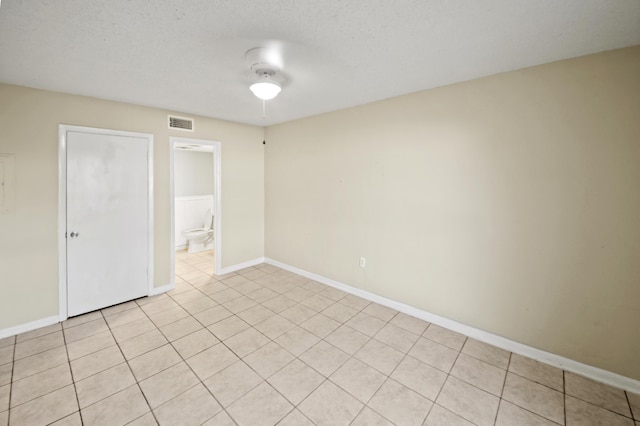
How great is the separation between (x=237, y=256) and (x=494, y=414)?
3.82 m

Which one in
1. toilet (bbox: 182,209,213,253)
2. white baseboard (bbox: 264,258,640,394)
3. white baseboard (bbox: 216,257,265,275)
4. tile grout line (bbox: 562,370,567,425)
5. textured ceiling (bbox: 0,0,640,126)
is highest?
textured ceiling (bbox: 0,0,640,126)

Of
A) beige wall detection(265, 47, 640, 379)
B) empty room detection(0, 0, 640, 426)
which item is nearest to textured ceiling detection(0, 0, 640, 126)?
empty room detection(0, 0, 640, 426)

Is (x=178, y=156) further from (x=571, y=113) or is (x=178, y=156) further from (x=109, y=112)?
(x=571, y=113)

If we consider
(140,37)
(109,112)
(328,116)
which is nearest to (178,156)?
(109,112)

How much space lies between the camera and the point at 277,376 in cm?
208

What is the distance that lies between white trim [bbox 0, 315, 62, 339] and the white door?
0.14 metres

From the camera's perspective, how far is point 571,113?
205cm

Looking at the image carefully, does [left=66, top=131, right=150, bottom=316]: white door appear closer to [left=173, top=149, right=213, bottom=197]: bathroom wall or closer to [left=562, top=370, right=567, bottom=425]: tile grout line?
[left=173, top=149, right=213, bottom=197]: bathroom wall

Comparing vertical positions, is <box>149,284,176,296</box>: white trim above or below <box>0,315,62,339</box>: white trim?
above

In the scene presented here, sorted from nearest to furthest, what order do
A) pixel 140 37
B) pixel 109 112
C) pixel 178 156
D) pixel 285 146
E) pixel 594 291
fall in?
pixel 140 37, pixel 594 291, pixel 109 112, pixel 285 146, pixel 178 156

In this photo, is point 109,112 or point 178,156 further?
point 178,156

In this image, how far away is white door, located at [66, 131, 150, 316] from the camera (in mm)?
2904

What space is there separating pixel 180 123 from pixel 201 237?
2.57 m

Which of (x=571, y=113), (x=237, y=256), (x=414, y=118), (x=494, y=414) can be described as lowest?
(x=494, y=414)
